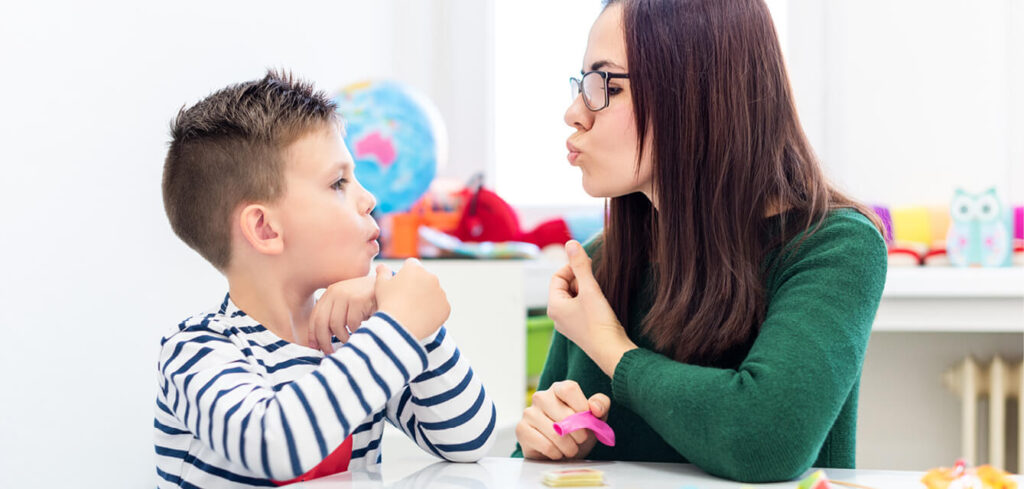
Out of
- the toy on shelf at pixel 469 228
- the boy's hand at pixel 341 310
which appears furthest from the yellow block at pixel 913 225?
the boy's hand at pixel 341 310

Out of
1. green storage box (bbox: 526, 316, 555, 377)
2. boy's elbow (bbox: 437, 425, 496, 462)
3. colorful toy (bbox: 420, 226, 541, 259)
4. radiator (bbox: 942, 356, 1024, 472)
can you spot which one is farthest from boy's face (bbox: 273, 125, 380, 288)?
radiator (bbox: 942, 356, 1024, 472)

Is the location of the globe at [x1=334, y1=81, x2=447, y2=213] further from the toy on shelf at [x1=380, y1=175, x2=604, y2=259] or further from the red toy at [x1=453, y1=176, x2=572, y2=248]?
the red toy at [x1=453, y1=176, x2=572, y2=248]

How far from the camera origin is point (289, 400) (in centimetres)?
73

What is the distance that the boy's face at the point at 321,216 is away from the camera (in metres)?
0.91

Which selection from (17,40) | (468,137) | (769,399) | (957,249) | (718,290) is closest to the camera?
(769,399)

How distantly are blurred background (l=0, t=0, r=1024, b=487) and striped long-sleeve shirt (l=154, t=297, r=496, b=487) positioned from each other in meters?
0.60

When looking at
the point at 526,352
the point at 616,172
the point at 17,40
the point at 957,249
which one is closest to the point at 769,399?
the point at 616,172

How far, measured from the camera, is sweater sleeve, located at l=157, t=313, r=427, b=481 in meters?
0.72

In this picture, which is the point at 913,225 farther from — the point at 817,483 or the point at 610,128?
the point at 817,483

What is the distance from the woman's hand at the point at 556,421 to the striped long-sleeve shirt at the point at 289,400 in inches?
1.9

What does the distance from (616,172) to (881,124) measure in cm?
171

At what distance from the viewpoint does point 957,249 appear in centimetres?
212

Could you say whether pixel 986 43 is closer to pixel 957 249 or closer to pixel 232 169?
pixel 957 249

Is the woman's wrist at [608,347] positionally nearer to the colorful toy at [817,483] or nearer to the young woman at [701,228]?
the young woman at [701,228]
